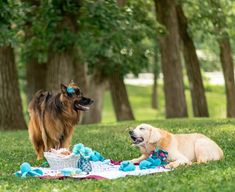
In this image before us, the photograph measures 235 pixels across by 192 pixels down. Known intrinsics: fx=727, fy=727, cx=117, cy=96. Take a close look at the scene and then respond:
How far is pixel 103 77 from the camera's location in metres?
28.9

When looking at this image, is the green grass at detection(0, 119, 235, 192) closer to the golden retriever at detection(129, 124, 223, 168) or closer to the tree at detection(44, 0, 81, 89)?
the golden retriever at detection(129, 124, 223, 168)

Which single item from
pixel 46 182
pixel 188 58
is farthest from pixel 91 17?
pixel 46 182

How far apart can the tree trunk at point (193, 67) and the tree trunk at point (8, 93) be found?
7771mm

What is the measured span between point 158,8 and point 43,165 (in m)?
15.8

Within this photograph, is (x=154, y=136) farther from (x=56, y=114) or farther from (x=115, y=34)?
(x=115, y=34)

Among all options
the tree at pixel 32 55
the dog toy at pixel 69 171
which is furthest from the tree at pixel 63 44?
the dog toy at pixel 69 171

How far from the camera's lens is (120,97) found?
28703mm

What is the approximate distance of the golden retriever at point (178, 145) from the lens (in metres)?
10.5

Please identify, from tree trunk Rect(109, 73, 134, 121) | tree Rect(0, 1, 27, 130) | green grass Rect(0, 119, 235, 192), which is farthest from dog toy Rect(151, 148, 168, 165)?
tree trunk Rect(109, 73, 134, 121)

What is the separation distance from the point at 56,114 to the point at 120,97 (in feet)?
55.0

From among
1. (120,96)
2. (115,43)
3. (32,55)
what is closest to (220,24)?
(120,96)

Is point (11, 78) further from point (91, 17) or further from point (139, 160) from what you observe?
point (139, 160)

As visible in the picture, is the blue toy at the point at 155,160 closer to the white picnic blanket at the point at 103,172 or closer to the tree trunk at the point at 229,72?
the white picnic blanket at the point at 103,172

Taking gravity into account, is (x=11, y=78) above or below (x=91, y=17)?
below
